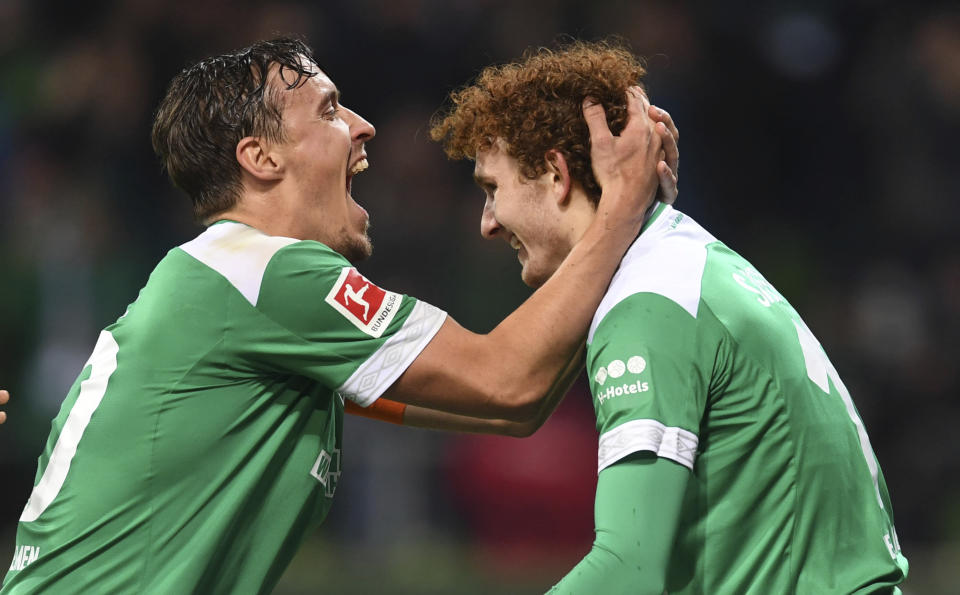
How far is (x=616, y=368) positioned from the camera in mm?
2951

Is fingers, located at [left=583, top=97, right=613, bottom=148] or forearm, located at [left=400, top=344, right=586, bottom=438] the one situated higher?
fingers, located at [left=583, top=97, right=613, bottom=148]

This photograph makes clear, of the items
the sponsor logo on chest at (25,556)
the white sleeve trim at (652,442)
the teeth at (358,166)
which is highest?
the teeth at (358,166)

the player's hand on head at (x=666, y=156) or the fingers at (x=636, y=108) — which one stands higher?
the fingers at (x=636, y=108)

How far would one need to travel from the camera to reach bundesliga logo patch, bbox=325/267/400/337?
11.3ft

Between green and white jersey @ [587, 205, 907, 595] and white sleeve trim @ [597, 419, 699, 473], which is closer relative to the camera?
white sleeve trim @ [597, 419, 699, 473]

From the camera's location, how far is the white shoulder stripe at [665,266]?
307cm

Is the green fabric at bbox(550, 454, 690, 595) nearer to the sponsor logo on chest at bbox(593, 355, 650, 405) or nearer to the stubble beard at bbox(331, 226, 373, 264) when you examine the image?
the sponsor logo on chest at bbox(593, 355, 650, 405)

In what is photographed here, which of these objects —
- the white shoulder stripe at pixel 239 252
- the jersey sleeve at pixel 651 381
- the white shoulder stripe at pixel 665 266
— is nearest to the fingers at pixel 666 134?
the white shoulder stripe at pixel 665 266

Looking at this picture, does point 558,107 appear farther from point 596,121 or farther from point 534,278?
point 534,278

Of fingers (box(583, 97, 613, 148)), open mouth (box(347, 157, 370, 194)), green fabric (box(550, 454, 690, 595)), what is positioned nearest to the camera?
green fabric (box(550, 454, 690, 595))

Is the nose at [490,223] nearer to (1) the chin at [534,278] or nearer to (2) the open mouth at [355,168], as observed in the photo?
(1) the chin at [534,278]

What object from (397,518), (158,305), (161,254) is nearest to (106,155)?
(161,254)

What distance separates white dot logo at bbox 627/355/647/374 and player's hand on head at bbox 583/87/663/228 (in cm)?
66

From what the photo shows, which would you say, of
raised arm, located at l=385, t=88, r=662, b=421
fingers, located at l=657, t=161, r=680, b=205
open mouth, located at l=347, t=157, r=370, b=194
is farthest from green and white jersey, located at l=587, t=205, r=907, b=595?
open mouth, located at l=347, t=157, r=370, b=194
